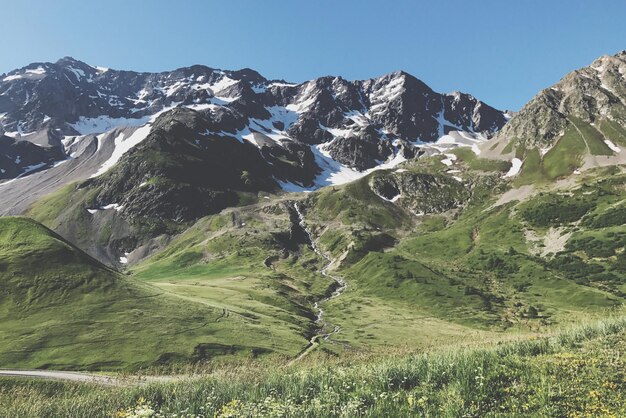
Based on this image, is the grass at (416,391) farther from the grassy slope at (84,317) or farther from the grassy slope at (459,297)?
the grassy slope at (459,297)

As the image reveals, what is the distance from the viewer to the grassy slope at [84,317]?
61.5 m

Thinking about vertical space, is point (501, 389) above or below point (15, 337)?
above

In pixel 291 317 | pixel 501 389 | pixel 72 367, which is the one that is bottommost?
pixel 72 367

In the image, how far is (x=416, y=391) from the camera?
1523 cm

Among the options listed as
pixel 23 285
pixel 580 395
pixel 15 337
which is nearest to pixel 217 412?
pixel 580 395

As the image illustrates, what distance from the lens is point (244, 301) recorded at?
122 metres

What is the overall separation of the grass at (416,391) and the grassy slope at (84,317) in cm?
5048

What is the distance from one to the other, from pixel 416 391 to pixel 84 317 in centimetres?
7139

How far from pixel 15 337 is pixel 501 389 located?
230ft

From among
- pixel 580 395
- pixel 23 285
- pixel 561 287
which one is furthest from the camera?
pixel 561 287

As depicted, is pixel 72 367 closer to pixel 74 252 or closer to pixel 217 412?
pixel 74 252

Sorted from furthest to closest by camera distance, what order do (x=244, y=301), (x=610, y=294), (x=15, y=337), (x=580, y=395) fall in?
(x=610, y=294) → (x=244, y=301) → (x=15, y=337) → (x=580, y=395)

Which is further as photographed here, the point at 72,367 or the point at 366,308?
the point at 366,308

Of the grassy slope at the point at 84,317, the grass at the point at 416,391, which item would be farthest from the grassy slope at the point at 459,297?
the grass at the point at 416,391
